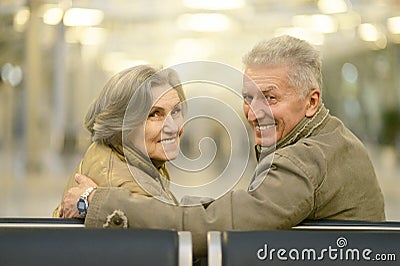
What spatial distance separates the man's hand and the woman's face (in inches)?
6.3

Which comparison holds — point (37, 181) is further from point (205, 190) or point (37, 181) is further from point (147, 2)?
point (205, 190)

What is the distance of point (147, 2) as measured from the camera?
664 inches

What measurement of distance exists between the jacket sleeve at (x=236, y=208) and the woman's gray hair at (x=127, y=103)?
18cm

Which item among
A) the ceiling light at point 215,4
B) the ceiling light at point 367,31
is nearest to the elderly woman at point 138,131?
the ceiling light at point 215,4

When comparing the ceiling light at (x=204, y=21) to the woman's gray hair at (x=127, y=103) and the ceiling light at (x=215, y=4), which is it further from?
the woman's gray hair at (x=127, y=103)

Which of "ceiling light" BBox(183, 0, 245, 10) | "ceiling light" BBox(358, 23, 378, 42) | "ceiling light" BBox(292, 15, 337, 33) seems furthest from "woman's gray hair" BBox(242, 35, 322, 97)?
"ceiling light" BBox(358, 23, 378, 42)

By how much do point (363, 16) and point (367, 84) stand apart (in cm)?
134

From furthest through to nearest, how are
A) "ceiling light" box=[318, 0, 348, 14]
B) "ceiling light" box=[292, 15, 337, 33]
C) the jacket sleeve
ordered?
"ceiling light" box=[318, 0, 348, 14] < "ceiling light" box=[292, 15, 337, 33] < the jacket sleeve

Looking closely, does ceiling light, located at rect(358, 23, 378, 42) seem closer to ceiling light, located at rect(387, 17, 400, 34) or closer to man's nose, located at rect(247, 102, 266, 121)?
ceiling light, located at rect(387, 17, 400, 34)

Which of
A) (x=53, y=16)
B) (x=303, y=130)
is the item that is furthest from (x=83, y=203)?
(x=53, y=16)

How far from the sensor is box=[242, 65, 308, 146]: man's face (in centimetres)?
244

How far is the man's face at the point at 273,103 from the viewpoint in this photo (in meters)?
2.44

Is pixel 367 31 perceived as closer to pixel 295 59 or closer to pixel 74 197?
pixel 295 59

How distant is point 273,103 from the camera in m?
2.46
